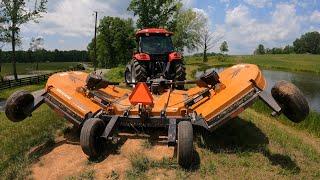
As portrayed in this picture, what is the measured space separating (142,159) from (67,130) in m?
3.22

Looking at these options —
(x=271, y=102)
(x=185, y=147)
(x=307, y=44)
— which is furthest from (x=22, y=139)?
(x=307, y=44)

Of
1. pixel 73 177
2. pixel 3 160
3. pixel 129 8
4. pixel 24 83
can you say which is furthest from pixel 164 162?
pixel 129 8

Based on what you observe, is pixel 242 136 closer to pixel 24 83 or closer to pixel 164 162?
pixel 164 162

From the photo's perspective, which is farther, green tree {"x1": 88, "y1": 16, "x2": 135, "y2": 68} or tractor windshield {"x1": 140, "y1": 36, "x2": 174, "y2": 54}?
green tree {"x1": 88, "y1": 16, "x2": 135, "y2": 68}

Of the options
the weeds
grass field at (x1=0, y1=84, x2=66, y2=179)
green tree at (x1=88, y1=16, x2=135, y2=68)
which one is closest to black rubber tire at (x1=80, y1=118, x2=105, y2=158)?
the weeds

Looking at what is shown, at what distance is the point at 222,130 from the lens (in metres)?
9.45

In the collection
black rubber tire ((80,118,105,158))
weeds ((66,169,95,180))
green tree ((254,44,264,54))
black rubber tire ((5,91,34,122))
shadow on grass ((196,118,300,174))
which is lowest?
green tree ((254,44,264,54))

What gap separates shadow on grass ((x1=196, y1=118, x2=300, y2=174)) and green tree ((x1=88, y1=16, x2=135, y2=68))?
59412 millimetres

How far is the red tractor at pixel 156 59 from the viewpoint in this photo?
12570 mm

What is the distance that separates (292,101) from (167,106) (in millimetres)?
2481

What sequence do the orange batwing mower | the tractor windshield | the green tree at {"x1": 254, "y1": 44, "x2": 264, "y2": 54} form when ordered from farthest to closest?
the green tree at {"x1": 254, "y1": 44, "x2": 264, "y2": 54}
the tractor windshield
the orange batwing mower

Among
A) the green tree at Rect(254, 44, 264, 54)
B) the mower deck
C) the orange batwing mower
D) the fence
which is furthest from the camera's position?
the green tree at Rect(254, 44, 264, 54)

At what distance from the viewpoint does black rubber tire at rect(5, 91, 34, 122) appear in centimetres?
885

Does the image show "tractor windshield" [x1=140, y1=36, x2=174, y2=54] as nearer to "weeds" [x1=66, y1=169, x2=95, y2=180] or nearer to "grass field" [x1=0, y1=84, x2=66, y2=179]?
"grass field" [x1=0, y1=84, x2=66, y2=179]
